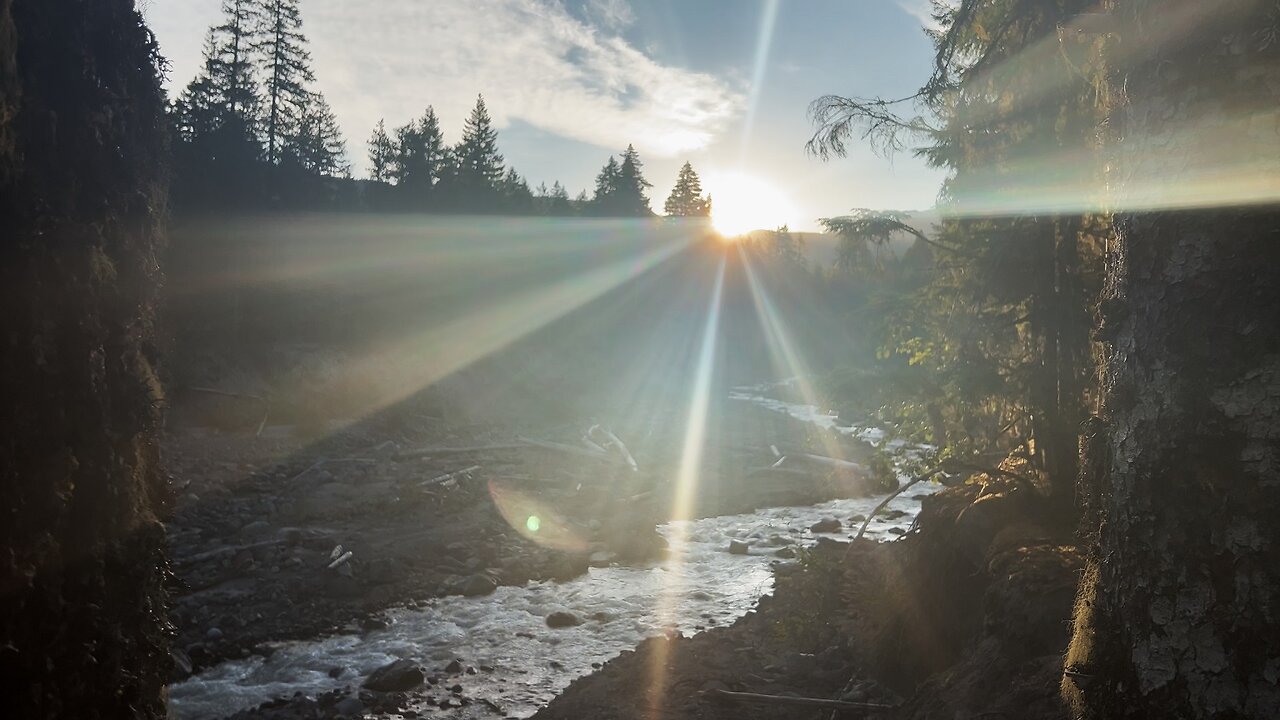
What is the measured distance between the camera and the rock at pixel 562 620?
12.2 m

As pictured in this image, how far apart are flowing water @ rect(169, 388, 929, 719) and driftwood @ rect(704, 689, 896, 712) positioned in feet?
7.87

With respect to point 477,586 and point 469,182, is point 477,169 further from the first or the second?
point 477,586

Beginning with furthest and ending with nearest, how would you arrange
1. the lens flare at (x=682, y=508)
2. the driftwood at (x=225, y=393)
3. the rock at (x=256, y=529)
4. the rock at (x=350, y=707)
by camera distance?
the driftwood at (x=225, y=393) → the rock at (x=256, y=529) → the lens flare at (x=682, y=508) → the rock at (x=350, y=707)

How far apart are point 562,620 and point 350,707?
4036 millimetres

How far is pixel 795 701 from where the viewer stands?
8500mm

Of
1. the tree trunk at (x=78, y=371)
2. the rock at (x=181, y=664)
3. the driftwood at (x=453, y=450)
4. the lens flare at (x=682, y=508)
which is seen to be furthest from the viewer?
the driftwood at (x=453, y=450)

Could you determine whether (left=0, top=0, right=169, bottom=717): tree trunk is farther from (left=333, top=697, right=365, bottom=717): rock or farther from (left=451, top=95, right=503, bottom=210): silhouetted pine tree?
(left=451, top=95, right=503, bottom=210): silhouetted pine tree

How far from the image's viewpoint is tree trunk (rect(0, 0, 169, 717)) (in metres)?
3.82

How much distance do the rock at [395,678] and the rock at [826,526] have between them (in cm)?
1148

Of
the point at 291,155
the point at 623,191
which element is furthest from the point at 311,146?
the point at 623,191

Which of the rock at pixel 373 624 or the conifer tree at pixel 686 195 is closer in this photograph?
the rock at pixel 373 624

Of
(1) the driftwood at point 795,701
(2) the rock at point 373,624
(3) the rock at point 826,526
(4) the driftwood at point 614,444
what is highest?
(1) the driftwood at point 795,701

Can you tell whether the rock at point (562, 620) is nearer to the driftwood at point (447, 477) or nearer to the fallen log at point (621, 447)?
the driftwood at point (447, 477)

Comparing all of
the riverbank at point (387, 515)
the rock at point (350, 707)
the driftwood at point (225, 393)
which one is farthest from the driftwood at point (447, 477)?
the rock at point (350, 707)
